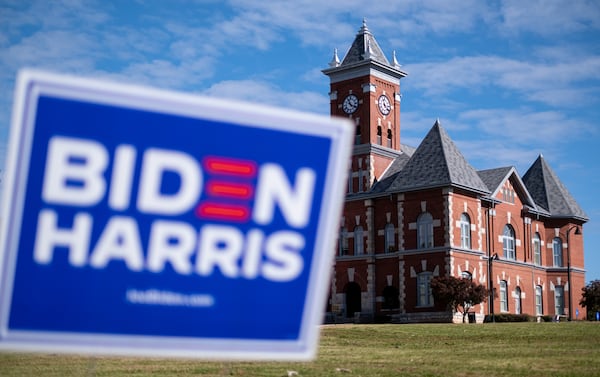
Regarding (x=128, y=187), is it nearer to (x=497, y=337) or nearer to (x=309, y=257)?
(x=309, y=257)

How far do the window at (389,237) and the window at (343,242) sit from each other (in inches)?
152

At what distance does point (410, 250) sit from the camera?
58312 mm

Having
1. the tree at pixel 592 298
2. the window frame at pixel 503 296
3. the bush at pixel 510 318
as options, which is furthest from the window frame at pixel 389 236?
the tree at pixel 592 298

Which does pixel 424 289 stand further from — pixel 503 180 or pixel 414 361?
pixel 414 361

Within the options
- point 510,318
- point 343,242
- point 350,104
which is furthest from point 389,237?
point 350,104

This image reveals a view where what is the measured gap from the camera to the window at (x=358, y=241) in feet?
206

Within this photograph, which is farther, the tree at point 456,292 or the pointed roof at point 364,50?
the pointed roof at point 364,50

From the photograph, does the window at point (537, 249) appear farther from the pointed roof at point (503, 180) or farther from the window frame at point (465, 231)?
the window frame at point (465, 231)

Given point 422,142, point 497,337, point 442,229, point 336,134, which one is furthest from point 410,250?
point 336,134

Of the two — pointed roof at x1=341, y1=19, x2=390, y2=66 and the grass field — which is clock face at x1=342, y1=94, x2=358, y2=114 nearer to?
pointed roof at x1=341, y1=19, x2=390, y2=66

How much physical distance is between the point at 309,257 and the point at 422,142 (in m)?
56.4

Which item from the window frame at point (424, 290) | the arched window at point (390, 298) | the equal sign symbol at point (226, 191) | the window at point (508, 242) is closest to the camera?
the equal sign symbol at point (226, 191)

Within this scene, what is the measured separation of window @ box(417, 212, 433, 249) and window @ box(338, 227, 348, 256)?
24.3 ft

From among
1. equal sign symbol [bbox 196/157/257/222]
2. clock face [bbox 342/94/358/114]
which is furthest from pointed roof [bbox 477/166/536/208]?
equal sign symbol [bbox 196/157/257/222]
